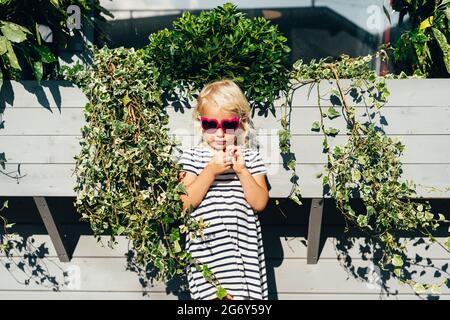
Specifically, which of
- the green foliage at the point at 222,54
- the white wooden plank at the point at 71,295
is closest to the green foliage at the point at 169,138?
the green foliage at the point at 222,54

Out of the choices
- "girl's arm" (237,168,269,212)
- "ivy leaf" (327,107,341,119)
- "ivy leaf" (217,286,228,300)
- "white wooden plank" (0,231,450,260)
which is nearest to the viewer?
"ivy leaf" (217,286,228,300)

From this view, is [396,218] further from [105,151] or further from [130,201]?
[105,151]

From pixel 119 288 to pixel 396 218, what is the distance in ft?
5.20

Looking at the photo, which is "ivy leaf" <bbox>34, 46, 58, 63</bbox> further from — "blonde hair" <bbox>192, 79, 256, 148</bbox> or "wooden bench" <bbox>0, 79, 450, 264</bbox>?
"blonde hair" <bbox>192, 79, 256, 148</bbox>

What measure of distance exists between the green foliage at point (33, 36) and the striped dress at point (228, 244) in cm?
108

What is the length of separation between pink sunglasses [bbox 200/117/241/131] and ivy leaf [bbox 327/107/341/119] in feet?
1.63

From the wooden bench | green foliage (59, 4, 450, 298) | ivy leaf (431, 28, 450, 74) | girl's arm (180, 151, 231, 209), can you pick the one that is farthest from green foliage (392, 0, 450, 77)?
girl's arm (180, 151, 231, 209)

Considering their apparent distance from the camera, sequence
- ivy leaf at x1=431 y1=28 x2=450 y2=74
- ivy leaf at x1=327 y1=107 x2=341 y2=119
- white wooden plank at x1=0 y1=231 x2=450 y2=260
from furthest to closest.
A: white wooden plank at x1=0 y1=231 x2=450 y2=260 → ivy leaf at x1=431 y1=28 x2=450 y2=74 → ivy leaf at x1=327 y1=107 x2=341 y2=119

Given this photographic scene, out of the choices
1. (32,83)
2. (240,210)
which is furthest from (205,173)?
(32,83)

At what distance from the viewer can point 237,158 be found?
2373 millimetres

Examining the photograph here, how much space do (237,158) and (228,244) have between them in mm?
386

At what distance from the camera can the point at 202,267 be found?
2.31m

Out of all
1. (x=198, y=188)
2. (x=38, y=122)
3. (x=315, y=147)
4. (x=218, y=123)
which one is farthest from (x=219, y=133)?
(x=38, y=122)

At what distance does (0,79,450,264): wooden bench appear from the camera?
257cm
